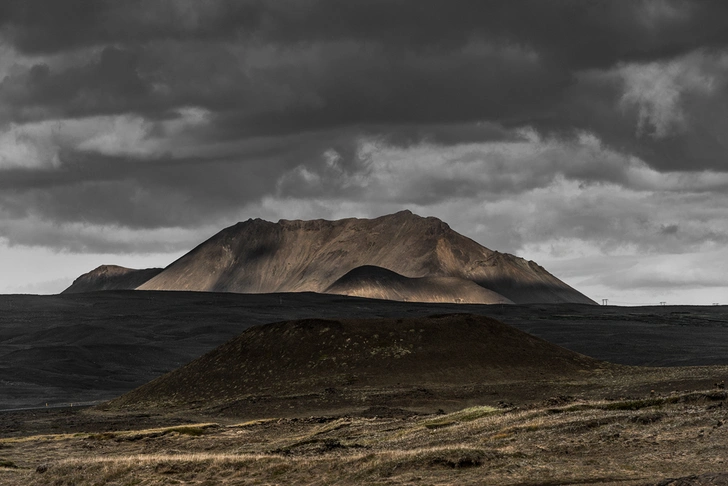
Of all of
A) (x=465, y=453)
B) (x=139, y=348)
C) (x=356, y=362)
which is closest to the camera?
(x=465, y=453)

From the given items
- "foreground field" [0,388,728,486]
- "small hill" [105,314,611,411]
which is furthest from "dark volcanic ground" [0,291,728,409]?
"foreground field" [0,388,728,486]

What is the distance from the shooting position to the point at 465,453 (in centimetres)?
2794

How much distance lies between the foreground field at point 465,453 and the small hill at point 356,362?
27.5 metres

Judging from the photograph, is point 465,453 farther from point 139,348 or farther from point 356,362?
point 139,348

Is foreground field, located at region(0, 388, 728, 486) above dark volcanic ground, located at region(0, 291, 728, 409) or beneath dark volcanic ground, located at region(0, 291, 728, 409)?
beneath

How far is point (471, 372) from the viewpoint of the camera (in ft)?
248

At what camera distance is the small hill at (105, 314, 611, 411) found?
74312mm

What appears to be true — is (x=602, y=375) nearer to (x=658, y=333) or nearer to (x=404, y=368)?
(x=404, y=368)

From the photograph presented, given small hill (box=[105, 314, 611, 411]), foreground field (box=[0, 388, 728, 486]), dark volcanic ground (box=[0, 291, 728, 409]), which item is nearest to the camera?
foreground field (box=[0, 388, 728, 486])

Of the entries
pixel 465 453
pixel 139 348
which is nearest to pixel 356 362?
pixel 465 453

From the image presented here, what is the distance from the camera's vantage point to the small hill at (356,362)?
244ft

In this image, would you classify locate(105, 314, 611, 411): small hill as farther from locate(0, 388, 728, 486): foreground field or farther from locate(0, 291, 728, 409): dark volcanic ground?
locate(0, 388, 728, 486): foreground field

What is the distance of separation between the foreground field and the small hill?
90.1ft

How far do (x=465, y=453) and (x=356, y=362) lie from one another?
163ft
